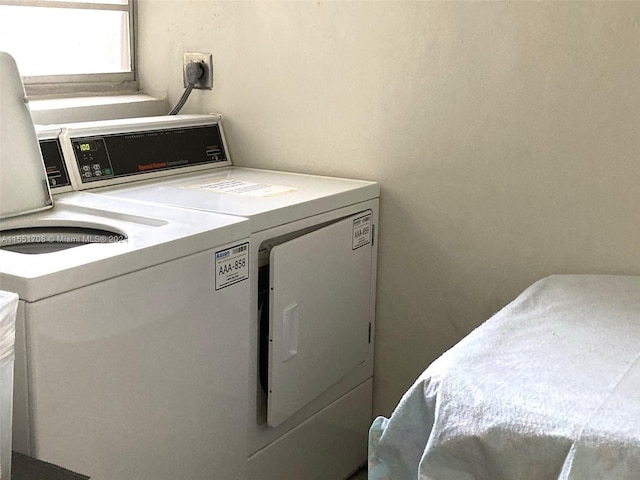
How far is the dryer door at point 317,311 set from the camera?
6.42ft

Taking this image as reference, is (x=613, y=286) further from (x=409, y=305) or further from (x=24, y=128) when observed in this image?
(x=24, y=128)

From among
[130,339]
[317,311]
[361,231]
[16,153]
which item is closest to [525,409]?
[130,339]

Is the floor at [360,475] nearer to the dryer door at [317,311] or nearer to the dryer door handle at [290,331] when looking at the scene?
the dryer door at [317,311]

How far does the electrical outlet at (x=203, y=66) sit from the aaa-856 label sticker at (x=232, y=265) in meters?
0.93

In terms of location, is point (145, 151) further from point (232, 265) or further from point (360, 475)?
point (360, 475)

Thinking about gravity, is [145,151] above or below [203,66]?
below

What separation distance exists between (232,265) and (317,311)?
0.39 metres

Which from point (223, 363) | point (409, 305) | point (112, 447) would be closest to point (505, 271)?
point (409, 305)

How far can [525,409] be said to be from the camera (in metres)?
1.28

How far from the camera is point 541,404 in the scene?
50.6 inches

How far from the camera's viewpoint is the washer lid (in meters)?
1.81

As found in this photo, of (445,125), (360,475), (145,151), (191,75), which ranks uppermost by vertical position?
(191,75)

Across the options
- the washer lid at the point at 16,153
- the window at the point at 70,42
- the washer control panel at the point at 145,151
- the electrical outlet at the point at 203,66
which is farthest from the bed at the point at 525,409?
the window at the point at 70,42

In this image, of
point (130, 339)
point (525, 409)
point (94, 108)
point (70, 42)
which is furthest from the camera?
point (70, 42)
